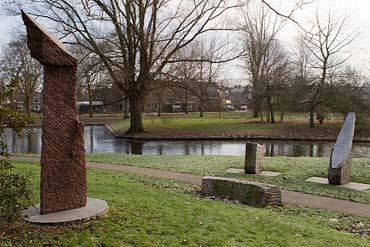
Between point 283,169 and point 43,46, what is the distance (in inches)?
374

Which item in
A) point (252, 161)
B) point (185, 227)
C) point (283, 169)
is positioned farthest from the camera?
point (283, 169)

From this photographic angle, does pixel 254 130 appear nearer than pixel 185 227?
No

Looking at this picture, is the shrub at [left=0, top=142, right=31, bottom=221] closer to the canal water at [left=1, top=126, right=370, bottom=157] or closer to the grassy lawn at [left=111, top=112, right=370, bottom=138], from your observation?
the canal water at [left=1, top=126, right=370, bottom=157]

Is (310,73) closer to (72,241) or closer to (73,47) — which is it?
(73,47)

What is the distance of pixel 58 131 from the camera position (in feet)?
22.7

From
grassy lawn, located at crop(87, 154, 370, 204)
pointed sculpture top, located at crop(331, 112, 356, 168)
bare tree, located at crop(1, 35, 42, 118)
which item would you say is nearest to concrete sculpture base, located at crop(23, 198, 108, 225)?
grassy lawn, located at crop(87, 154, 370, 204)

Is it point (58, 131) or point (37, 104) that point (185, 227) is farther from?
point (37, 104)

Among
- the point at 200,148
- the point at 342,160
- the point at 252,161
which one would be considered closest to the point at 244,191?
the point at 252,161

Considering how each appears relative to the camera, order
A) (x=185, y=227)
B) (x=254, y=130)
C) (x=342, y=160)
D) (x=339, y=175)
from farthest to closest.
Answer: (x=254, y=130) < (x=342, y=160) < (x=339, y=175) < (x=185, y=227)

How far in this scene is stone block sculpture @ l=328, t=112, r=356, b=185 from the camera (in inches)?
462

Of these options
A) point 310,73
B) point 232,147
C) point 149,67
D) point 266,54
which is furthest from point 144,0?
point 266,54

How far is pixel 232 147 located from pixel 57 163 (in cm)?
2219

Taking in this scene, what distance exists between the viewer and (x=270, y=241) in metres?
6.15

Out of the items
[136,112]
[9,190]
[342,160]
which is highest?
[136,112]
